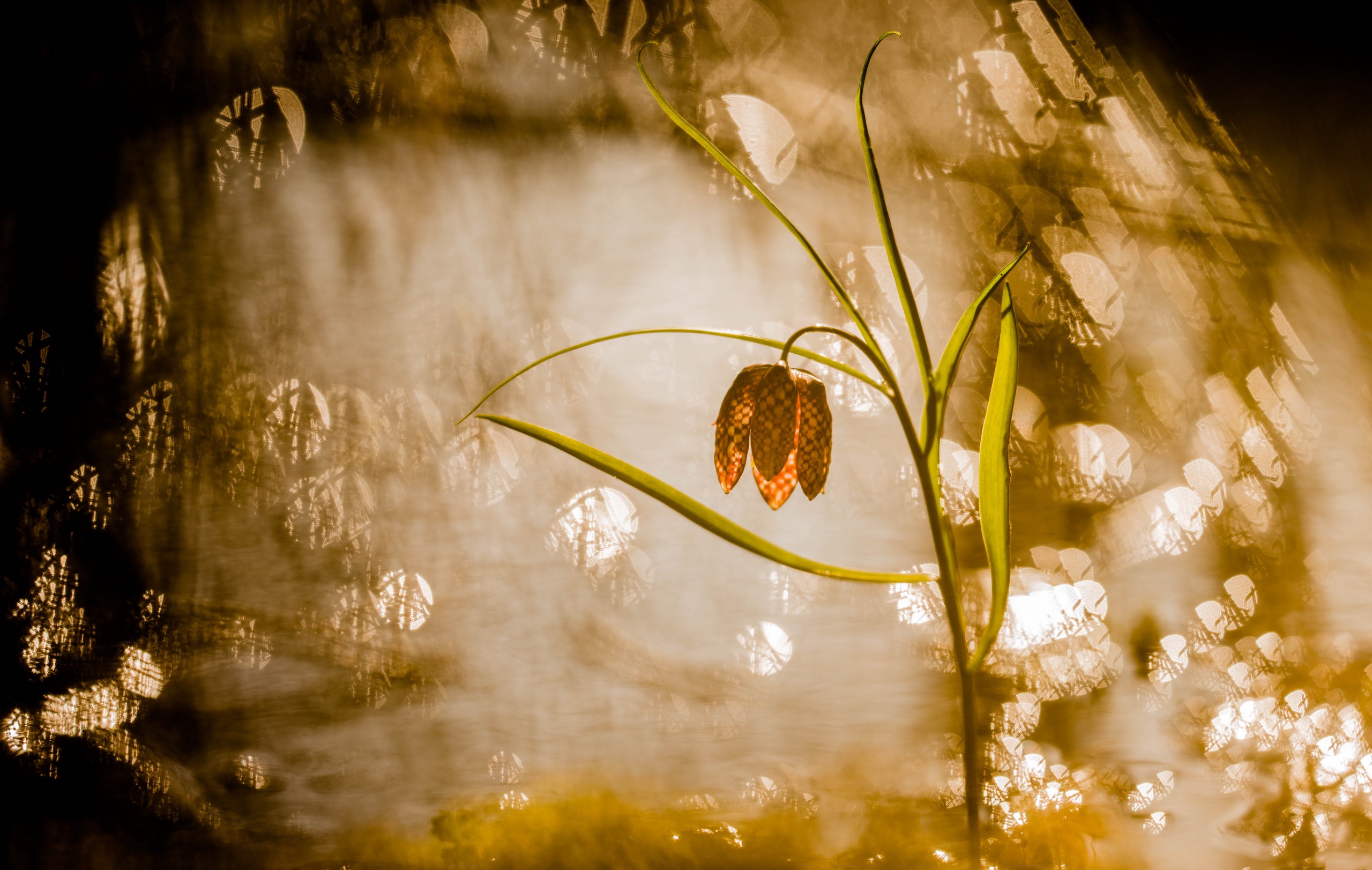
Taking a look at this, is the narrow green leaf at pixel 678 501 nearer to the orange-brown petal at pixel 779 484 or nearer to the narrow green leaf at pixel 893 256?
the orange-brown petal at pixel 779 484

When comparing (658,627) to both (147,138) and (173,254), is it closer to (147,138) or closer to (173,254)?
(173,254)

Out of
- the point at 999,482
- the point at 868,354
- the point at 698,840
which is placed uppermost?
the point at 868,354

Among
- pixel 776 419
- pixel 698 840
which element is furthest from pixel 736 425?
pixel 698 840

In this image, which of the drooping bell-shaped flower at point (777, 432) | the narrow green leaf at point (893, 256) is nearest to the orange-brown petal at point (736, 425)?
the drooping bell-shaped flower at point (777, 432)

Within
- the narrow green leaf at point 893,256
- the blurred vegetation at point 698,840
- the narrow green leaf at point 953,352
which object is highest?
the narrow green leaf at point 893,256

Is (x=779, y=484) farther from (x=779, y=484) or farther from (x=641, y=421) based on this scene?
(x=641, y=421)

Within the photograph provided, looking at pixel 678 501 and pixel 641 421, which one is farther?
pixel 641 421

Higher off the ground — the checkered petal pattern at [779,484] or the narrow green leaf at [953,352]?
the narrow green leaf at [953,352]
